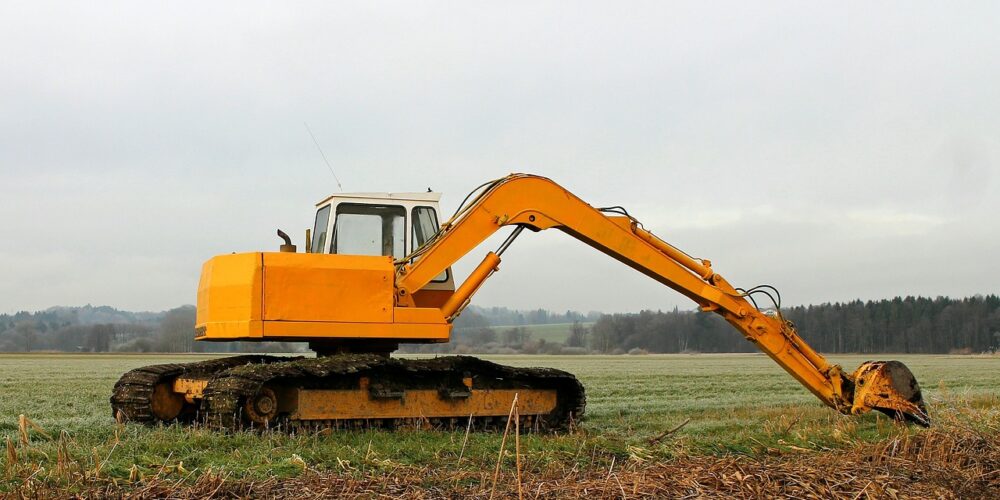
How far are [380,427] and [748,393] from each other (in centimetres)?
1161

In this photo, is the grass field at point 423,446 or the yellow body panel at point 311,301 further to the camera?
the yellow body panel at point 311,301

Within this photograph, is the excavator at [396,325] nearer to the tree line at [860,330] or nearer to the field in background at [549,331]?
the tree line at [860,330]

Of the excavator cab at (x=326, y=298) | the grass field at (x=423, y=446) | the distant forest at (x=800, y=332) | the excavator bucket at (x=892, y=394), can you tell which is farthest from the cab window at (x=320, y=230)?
the distant forest at (x=800, y=332)

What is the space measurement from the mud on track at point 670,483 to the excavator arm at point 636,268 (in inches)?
186

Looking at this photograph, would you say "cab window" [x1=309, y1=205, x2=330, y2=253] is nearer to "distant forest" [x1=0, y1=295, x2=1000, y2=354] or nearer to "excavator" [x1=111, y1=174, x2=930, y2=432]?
"excavator" [x1=111, y1=174, x2=930, y2=432]

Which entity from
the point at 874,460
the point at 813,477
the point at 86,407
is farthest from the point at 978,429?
the point at 86,407

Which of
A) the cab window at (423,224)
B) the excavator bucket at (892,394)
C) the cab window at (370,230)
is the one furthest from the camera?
the cab window at (423,224)

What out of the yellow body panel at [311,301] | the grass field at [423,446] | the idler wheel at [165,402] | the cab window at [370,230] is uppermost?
the cab window at [370,230]

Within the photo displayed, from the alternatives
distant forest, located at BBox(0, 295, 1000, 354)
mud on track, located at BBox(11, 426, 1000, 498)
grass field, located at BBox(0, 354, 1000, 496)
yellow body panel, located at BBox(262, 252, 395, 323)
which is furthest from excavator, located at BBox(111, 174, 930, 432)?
distant forest, located at BBox(0, 295, 1000, 354)

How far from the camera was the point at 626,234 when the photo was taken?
44.0 ft

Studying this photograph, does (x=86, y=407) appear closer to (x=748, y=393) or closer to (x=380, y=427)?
(x=380, y=427)

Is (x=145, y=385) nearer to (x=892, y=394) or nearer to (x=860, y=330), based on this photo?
(x=892, y=394)

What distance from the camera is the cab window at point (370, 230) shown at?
13.3m

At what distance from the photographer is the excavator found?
11.9 metres
